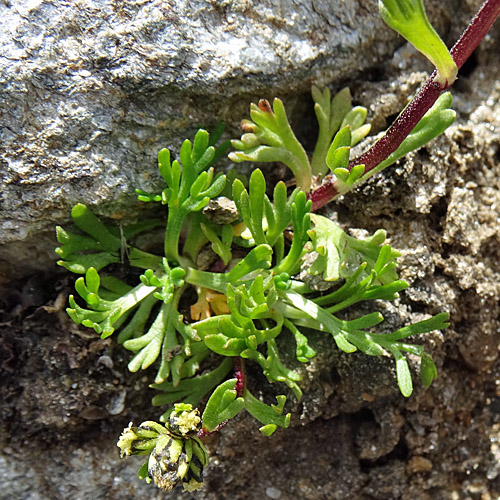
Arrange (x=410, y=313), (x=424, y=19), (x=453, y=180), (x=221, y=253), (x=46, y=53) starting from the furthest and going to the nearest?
(x=453, y=180), (x=410, y=313), (x=221, y=253), (x=46, y=53), (x=424, y=19)

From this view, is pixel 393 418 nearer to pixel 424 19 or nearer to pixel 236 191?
pixel 236 191

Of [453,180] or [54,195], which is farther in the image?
[453,180]

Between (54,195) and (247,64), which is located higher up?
(247,64)

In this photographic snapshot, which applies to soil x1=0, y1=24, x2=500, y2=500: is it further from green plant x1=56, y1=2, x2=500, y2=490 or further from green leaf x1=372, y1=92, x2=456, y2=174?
green leaf x1=372, y1=92, x2=456, y2=174

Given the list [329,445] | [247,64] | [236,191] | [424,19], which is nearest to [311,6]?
[247,64]

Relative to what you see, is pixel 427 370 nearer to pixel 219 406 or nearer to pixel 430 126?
pixel 219 406

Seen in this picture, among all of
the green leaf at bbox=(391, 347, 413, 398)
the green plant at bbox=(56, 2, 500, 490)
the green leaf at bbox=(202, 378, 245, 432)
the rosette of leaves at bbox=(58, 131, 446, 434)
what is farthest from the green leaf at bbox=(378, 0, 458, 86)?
the green leaf at bbox=(202, 378, 245, 432)

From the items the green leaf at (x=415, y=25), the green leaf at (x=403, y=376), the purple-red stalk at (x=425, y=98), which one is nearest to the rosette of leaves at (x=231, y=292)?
the green leaf at (x=403, y=376)

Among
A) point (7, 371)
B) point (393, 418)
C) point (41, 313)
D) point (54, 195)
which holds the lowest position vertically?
point (7, 371)
